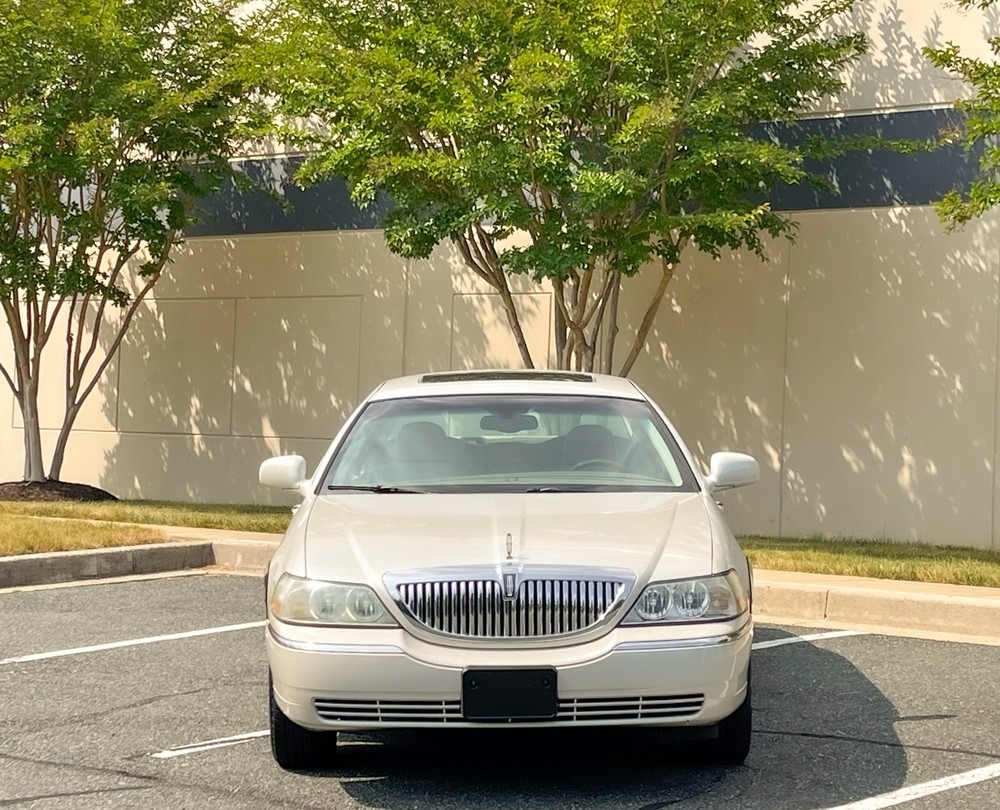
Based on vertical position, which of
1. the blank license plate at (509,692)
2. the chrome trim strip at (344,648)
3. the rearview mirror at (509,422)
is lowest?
the blank license plate at (509,692)

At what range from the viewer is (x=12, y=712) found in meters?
6.88

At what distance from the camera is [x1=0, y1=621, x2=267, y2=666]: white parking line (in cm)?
828

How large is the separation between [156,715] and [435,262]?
12.5 m

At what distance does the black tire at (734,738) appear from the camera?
18.6 ft

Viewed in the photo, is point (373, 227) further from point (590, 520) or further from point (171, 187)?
point (590, 520)

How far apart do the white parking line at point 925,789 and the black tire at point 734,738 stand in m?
0.54

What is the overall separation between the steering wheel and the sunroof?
2.44ft

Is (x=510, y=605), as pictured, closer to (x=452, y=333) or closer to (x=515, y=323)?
(x=515, y=323)

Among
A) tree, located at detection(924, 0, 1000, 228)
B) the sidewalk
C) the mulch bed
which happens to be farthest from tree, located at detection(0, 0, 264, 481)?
tree, located at detection(924, 0, 1000, 228)

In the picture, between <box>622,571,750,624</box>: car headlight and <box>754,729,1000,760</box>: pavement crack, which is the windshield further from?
<box>754,729,1000,760</box>: pavement crack

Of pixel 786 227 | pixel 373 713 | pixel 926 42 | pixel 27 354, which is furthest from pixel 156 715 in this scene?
pixel 27 354

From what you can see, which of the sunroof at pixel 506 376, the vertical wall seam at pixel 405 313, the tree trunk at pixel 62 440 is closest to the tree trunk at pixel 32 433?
the tree trunk at pixel 62 440

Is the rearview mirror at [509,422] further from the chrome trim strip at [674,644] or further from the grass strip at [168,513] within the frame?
the grass strip at [168,513]

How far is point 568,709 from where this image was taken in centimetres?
519
